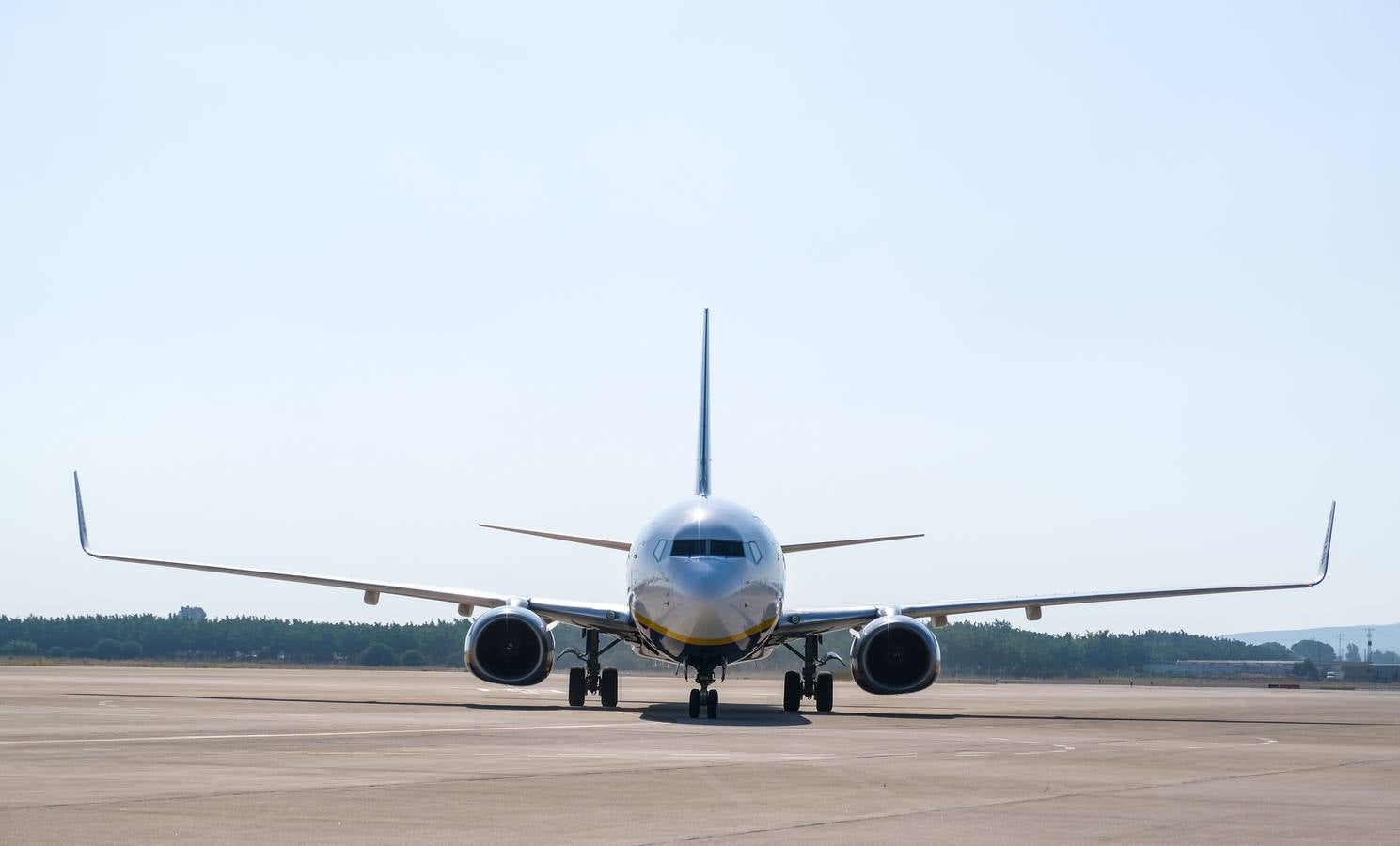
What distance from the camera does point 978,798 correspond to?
1248cm

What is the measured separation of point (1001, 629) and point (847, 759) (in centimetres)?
10948

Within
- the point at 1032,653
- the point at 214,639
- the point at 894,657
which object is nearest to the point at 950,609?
the point at 894,657

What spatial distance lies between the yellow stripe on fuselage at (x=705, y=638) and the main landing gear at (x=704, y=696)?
1.77ft

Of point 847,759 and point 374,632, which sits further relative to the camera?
point 374,632

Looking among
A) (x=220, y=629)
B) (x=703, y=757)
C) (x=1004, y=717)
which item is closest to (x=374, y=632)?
(x=220, y=629)

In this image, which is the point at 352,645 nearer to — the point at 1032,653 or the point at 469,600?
the point at 1032,653

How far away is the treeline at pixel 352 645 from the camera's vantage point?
112 meters

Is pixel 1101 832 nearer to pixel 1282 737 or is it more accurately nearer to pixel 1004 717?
pixel 1282 737

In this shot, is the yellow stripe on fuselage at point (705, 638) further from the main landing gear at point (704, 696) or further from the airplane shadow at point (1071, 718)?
the airplane shadow at point (1071, 718)

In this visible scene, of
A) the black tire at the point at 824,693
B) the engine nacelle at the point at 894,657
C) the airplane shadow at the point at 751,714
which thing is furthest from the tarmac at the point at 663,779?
the engine nacelle at the point at 894,657

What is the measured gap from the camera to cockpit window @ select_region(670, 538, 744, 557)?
28062mm

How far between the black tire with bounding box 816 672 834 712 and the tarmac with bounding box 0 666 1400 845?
4318mm

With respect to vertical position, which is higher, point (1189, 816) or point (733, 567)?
point (733, 567)

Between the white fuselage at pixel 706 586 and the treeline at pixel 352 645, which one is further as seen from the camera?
the treeline at pixel 352 645
